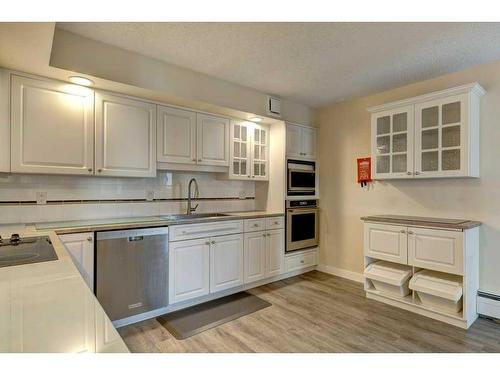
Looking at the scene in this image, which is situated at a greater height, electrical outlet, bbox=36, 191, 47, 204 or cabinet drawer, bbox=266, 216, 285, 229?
electrical outlet, bbox=36, 191, 47, 204

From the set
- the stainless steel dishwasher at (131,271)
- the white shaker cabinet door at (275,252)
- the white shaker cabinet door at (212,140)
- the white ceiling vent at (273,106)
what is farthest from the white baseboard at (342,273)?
the stainless steel dishwasher at (131,271)

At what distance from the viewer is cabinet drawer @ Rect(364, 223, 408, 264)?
2846mm

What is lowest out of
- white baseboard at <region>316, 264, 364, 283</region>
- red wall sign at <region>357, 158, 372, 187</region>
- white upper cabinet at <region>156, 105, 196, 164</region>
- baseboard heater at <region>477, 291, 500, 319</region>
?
white baseboard at <region>316, 264, 364, 283</region>

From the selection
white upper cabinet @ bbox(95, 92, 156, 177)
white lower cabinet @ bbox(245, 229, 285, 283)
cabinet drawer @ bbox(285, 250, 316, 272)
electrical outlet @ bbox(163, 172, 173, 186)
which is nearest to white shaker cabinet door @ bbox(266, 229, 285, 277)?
white lower cabinet @ bbox(245, 229, 285, 283)

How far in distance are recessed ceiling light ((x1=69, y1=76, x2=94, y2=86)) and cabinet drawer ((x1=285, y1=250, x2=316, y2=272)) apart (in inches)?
115

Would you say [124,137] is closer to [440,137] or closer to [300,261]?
[300,261]

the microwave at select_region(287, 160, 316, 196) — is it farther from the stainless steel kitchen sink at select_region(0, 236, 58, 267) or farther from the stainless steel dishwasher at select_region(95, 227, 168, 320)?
the stainless steel kitchen sink at select_region(0, 236, 58, 267)

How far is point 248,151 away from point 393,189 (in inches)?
72.9

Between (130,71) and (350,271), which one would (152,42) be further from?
(350,271)
